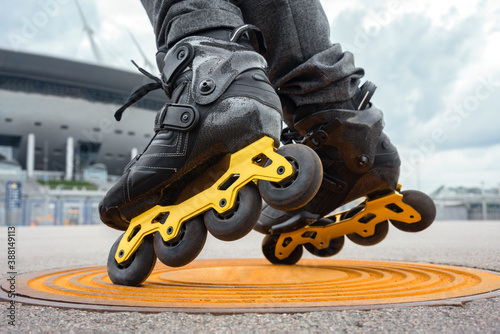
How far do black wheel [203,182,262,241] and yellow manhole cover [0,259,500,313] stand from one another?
4.8 inches

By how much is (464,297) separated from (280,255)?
77 centimetres

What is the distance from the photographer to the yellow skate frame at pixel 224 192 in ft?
2.88

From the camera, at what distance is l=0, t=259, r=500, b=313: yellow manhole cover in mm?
772

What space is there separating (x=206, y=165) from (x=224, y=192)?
0.46 feet

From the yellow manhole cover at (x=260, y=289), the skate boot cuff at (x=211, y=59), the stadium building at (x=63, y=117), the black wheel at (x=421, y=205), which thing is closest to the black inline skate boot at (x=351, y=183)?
the black wheel at (x=421, y=205)

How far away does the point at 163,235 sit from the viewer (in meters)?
0.97

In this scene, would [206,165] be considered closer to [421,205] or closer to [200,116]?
[200,116]

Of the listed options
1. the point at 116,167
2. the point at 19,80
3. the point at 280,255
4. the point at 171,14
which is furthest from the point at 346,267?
the point at 116,167

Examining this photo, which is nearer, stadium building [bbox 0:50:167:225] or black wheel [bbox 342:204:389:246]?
black wheel [bbox 342:204:389:246]

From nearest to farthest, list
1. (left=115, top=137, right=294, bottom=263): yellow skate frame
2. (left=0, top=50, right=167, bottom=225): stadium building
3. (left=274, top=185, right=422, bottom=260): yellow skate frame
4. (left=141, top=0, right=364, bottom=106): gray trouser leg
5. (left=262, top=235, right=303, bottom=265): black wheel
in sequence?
(left=115, top=137, right=294, bottom=263): yellow skate frame < (left=141, top=0, right=364, bottom=106): gray trouser leg < (left=274, top=185, right=422, bottom=260): yellow skate frame < (left=262, top=235, right=303, bottom=265): black wheel < (left=0, top=50, right=167, bottom=225): stadium building

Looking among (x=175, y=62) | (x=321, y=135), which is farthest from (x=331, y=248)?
(x=175, y=62)

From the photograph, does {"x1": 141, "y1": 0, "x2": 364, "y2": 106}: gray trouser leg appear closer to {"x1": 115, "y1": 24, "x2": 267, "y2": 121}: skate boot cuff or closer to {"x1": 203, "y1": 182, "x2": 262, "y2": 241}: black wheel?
{"x1": 115, "y1": 24, "x2": 267, "y2": 121}: skate boot cuff

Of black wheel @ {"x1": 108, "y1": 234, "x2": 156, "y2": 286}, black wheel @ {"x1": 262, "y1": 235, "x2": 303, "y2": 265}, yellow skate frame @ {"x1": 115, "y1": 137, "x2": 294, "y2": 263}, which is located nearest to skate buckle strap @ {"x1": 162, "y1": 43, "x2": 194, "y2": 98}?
yellow skate frame @ {"x1": 115, "y1": 137, "x2": 294, "y2": 263}

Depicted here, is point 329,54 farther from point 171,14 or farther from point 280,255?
point 280,255
